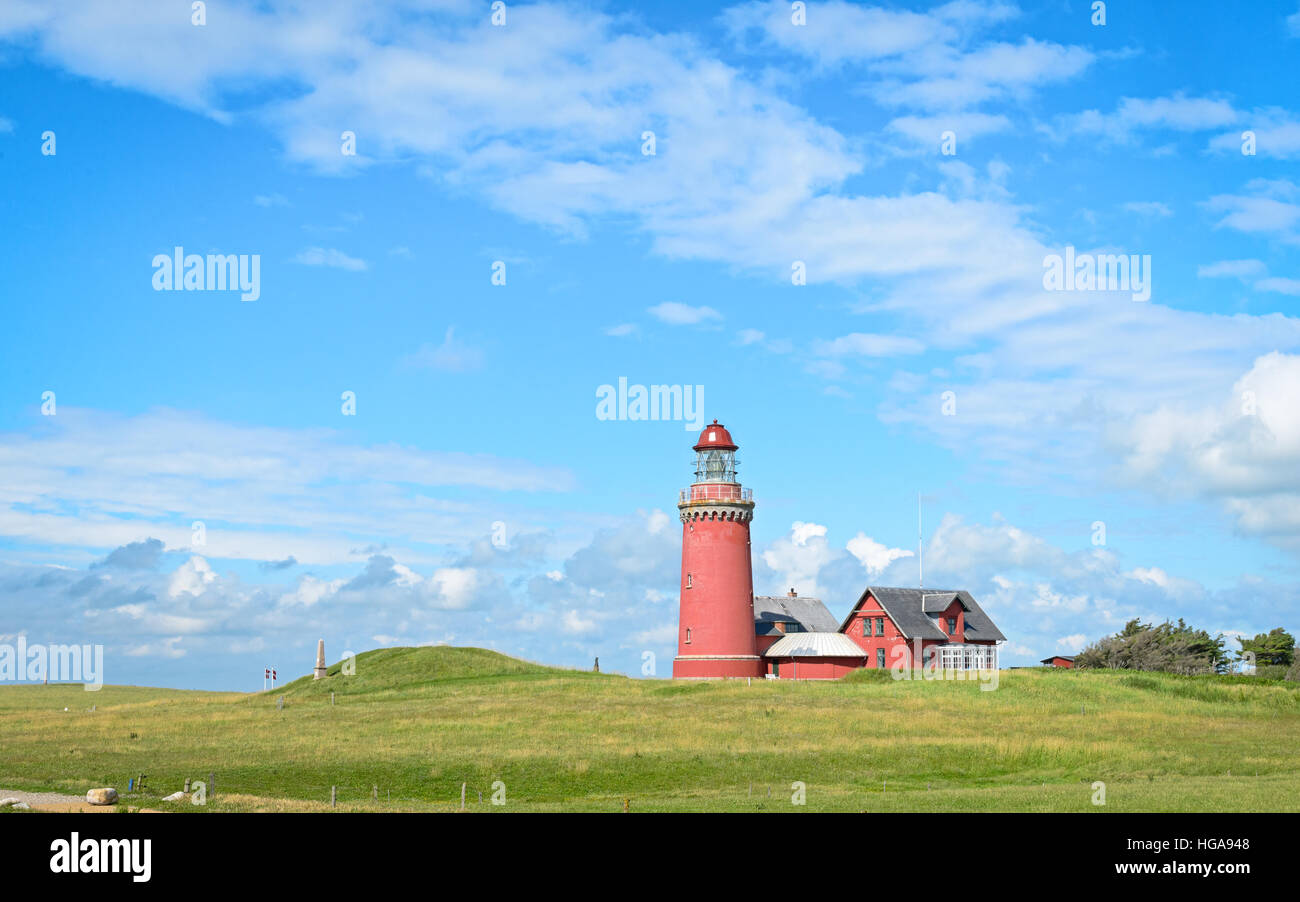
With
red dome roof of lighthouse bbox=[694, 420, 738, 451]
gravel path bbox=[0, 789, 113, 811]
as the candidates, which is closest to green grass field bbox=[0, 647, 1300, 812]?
gravel path bbox=[0, 789, 113, 811]

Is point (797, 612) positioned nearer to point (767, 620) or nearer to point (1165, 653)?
point (767, 620)

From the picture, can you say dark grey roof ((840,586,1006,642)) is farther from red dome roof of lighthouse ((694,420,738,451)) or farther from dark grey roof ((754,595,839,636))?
red dome roof of lighthouse ((694,420,738,451))

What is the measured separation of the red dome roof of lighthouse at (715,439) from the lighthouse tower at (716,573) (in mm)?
66

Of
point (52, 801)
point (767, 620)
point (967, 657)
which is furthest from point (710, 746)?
point (967, 657)

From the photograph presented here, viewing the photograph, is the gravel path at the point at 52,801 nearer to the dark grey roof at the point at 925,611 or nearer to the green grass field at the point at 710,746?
the green grass field at the point at 710,746

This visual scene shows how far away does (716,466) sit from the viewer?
7500cm

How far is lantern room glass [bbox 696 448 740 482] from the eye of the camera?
74.7 meters

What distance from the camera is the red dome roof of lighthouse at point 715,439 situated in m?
74.9

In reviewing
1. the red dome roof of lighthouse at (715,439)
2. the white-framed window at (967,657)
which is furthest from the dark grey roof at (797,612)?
the red dome roof of lighthouse at (715,439)
